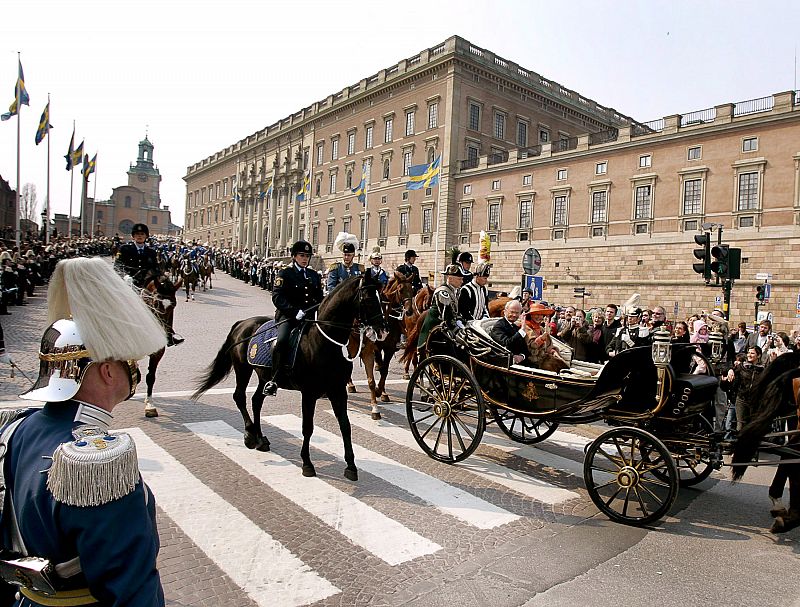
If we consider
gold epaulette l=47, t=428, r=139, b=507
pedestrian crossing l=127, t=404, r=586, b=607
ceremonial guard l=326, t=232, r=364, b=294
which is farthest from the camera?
ceremonial guard l=326, t=232, r=364, b=294

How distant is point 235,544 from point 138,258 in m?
6.00

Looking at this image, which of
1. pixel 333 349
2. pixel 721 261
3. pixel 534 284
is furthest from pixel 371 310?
pixel 534 284

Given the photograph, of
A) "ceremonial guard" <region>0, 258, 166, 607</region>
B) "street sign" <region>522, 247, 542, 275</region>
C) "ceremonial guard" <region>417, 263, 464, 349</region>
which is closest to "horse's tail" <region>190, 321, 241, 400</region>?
"ceremonial guard" <region>417, 263, 464, 349</region>

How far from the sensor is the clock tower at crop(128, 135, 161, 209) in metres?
126

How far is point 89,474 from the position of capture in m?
1.45

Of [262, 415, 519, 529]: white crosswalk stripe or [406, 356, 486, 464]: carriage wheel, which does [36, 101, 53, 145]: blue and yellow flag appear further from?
[406, 356, 486, 464]: carriage wheel

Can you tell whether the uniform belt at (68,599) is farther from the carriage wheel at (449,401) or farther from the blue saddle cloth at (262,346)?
the blue saddle cloth at (262,346)

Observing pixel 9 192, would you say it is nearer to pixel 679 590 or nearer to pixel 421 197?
pixel 421 197

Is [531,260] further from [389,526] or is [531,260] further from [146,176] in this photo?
[146,176]

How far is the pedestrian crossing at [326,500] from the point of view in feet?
13.2

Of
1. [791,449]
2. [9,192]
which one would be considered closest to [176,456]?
[791,449]

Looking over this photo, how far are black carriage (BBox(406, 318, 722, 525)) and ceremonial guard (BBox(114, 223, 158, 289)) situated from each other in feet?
15.7

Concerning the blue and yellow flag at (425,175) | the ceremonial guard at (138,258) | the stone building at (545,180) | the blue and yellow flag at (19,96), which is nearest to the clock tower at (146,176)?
the stone building at (545,180)

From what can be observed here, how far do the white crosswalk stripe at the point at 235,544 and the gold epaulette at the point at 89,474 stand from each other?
2.52 metres
